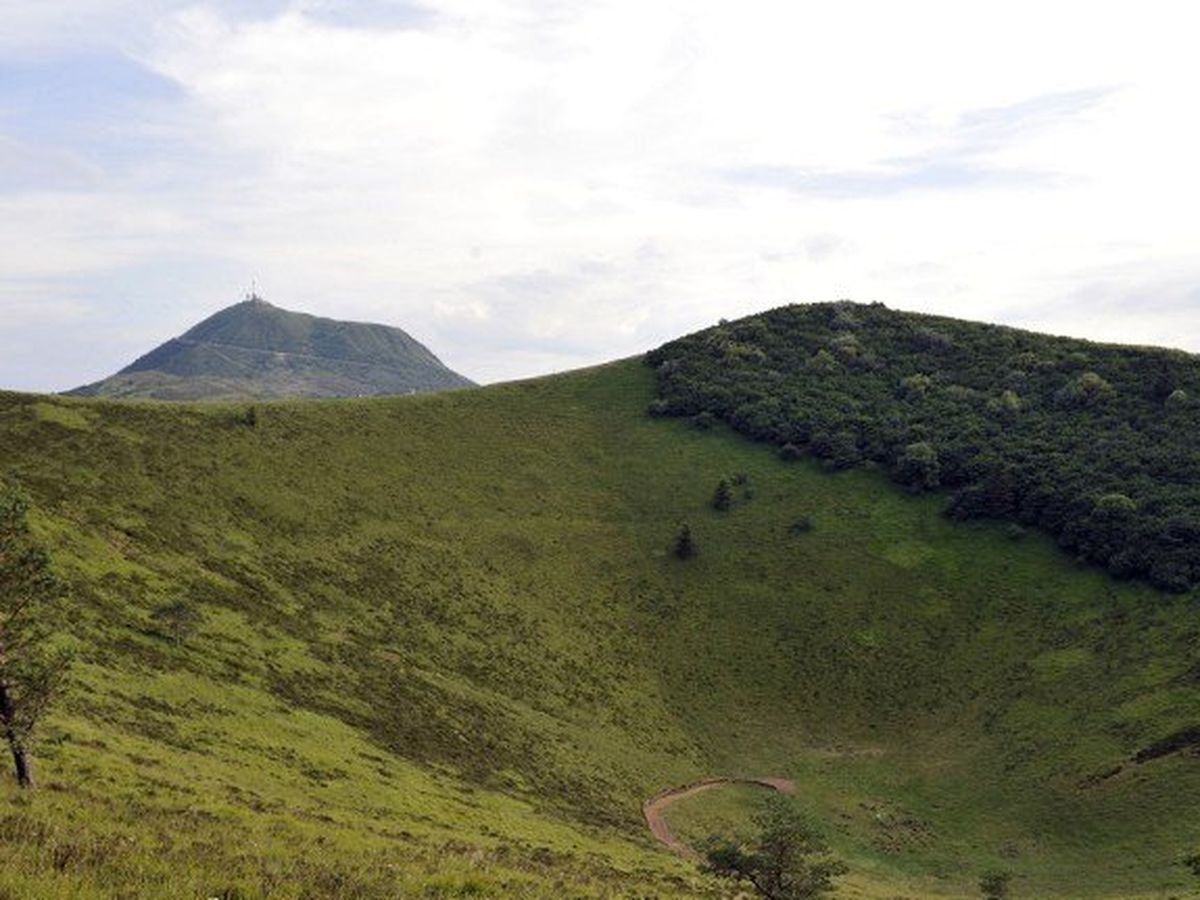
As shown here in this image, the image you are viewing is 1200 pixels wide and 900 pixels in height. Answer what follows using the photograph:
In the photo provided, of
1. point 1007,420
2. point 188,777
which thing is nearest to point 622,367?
point 1007,420

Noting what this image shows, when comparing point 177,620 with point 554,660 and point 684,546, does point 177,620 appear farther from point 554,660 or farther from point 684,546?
point 684,546

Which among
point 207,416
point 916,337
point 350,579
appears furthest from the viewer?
point 916,337

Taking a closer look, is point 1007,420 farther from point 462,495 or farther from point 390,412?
point 390,412

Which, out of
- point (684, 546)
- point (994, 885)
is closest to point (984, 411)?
point (684, 546)

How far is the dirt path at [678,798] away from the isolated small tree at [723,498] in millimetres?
47228

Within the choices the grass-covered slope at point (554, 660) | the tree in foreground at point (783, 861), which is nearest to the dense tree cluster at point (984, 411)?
the grass-covered slope at point (554, 660)

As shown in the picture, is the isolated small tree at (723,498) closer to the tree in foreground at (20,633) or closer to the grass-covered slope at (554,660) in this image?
the grass-covered slope at (554,660)

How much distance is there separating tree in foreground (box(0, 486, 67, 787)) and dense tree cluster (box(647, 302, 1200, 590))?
10075cm

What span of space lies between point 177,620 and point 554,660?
37.6 metres

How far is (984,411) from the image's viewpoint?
435 ft

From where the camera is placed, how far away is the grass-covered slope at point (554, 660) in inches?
1841

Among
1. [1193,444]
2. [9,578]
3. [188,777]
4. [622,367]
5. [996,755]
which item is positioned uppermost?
[622,367]

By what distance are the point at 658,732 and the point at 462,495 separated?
43624 millimetres

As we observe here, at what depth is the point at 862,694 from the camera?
89375mm
